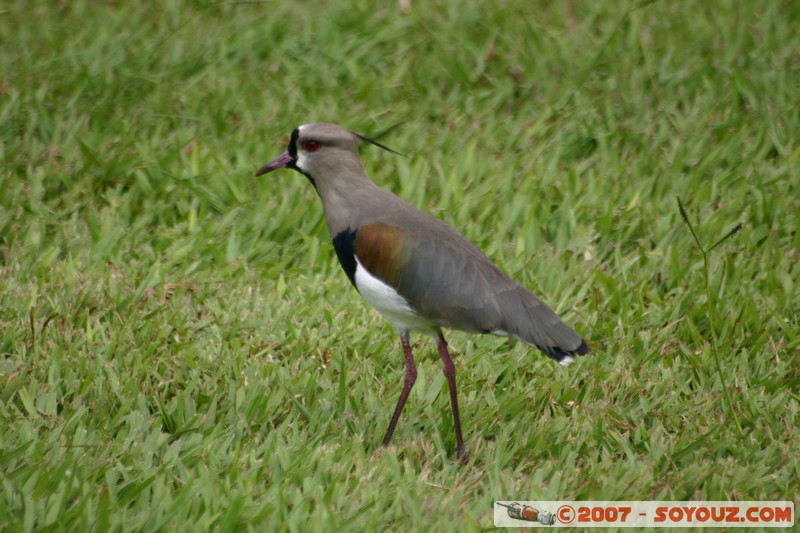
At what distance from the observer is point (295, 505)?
391cm

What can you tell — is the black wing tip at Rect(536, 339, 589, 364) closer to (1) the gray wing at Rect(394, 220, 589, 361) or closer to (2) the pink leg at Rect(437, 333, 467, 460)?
(1) the gray wing at Rect(394, 220, 589, 361)

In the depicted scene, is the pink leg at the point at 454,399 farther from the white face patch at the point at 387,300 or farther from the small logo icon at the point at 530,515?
the small logo icon at the point at 530,515

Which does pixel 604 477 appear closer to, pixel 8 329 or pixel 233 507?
pixel 233 507

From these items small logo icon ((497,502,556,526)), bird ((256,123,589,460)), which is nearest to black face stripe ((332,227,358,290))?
bird ((256,123,589,460))

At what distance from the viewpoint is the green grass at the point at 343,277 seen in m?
4.21

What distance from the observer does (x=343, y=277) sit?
577cm

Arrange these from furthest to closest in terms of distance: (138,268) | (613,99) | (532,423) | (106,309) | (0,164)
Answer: (613,99) → (0,164) → (138,268) → (106,309) → (532,423)

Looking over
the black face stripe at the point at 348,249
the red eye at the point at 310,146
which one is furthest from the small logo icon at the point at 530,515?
the red eye at the point at 310,146

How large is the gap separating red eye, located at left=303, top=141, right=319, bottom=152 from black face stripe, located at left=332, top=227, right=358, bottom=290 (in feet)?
1.38

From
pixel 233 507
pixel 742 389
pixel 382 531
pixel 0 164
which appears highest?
pixel 0 164

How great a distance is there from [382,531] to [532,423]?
1.06 m

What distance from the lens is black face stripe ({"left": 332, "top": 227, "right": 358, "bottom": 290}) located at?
4559 millimetres

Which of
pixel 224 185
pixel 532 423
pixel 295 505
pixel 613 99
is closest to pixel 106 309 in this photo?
pixel 224 185

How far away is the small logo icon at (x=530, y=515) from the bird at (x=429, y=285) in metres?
0.48
